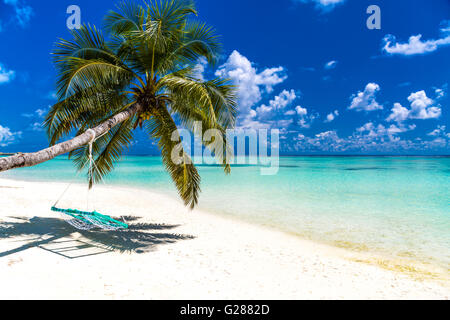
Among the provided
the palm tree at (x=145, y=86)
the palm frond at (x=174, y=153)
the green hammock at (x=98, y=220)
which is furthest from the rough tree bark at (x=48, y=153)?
the green hammock at (x=98, y=220)

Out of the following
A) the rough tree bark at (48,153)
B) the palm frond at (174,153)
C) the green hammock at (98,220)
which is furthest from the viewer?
Result: the palm frond at (174,153)

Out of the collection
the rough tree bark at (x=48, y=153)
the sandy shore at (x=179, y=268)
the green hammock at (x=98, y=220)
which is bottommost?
the sandy shore at (x=179, y=268)

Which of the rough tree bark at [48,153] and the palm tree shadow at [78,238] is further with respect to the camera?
the palm tree shadow at [78,238]

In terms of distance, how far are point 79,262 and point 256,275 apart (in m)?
2.69

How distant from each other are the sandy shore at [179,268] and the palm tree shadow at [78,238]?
0.05ft

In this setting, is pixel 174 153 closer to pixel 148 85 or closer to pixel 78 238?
pixel 148 85

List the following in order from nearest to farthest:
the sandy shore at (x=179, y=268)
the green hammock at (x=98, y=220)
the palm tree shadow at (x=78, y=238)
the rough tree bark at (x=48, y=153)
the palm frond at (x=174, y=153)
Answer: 1. the rough tree bark at (x=48, y=153)
2. the sandy shore at (x=179, y=268)
3. the green hammock at (x=98, y=220)
4. the palm tree shadow at (x=78, y=238)
5. the palm frond at (x=174, y=153)

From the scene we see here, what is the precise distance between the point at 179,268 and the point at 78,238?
8.53 feet

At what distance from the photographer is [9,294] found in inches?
118

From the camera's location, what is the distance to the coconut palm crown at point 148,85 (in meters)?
4.89

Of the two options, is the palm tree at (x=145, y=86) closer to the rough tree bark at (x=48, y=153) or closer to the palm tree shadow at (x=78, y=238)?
the rough tree bark at (x=48, y=153)

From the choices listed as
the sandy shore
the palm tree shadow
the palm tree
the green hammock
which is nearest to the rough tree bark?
the palm tree

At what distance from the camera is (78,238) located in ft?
17.7
